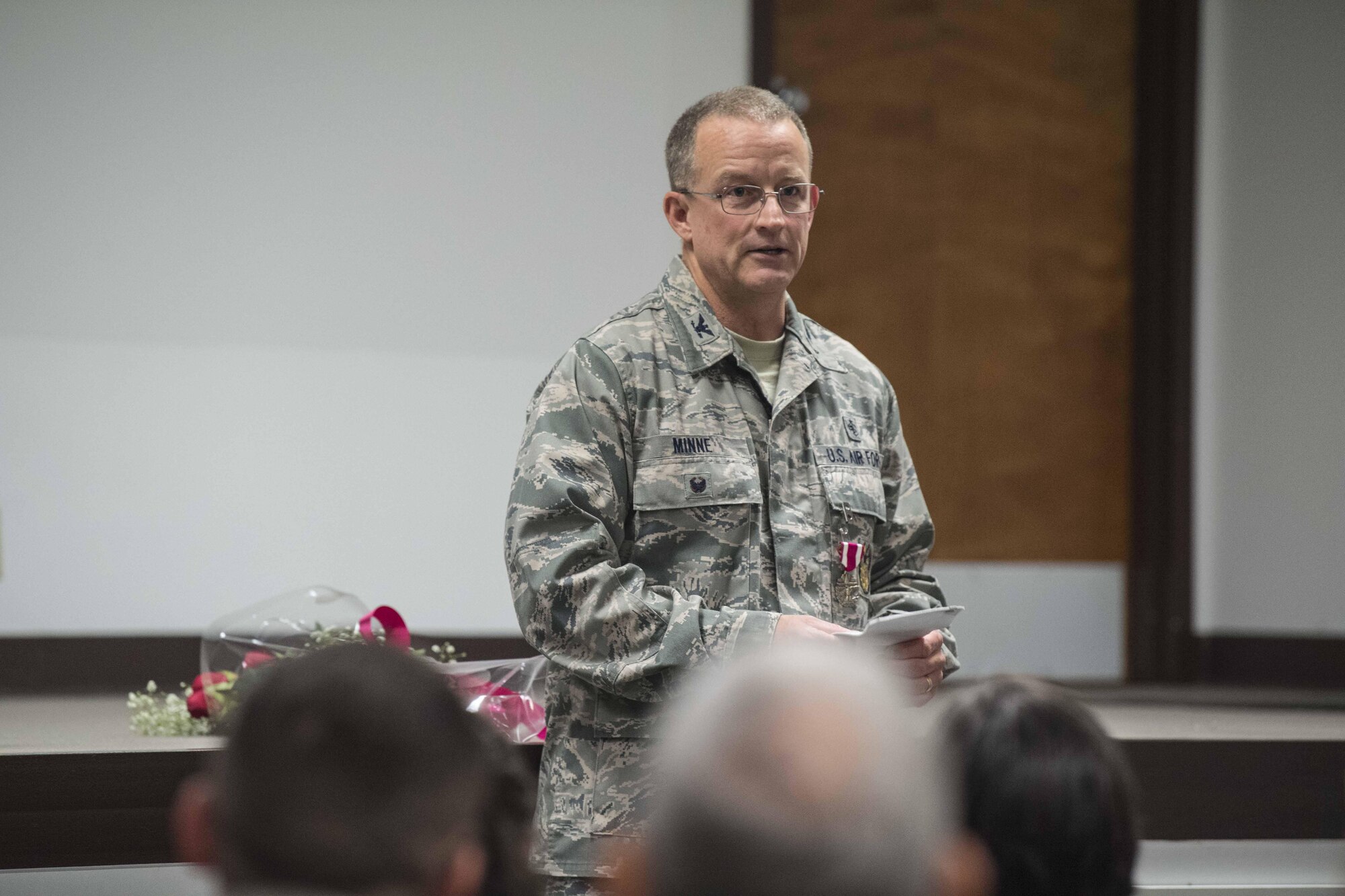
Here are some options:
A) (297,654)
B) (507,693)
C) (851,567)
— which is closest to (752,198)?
(851,567)

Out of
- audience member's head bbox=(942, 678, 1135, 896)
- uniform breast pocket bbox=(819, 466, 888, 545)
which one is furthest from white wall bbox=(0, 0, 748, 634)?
audience member's head bbox=(942, 678, 1135, 896)

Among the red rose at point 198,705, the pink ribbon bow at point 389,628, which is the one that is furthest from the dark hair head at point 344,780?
the red rose at point 198,705

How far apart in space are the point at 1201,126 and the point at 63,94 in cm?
312

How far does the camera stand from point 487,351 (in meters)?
3.26

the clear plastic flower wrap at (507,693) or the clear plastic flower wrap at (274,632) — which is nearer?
the clear plastic flower wrap at (507,693)

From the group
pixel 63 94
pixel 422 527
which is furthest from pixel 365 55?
pixel 422 527

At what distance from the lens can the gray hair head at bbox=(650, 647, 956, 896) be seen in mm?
620

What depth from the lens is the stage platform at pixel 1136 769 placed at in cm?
213

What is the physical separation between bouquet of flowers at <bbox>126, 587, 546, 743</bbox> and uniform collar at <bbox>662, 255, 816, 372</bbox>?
70 cm

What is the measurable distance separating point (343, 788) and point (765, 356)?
1160 mm

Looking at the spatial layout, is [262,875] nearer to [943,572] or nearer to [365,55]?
[365,55]

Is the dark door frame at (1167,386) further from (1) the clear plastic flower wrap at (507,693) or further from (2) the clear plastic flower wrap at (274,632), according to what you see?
(2) the clear plastic flower wrap at (274,632)

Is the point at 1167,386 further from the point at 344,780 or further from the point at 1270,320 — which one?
the point at 344,780

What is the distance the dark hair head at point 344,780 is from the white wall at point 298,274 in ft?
7.96
